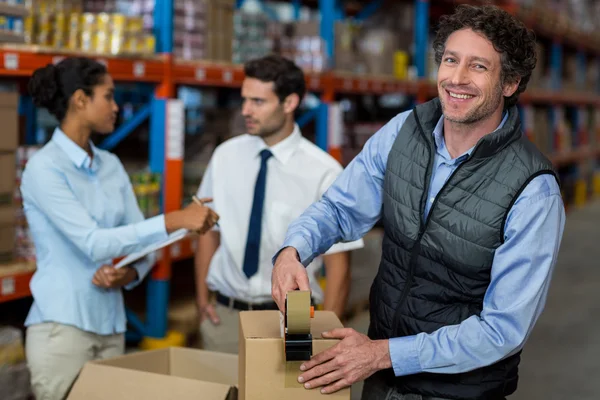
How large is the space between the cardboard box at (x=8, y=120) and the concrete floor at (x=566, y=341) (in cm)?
211

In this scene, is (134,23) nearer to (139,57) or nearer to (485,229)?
(139,57)

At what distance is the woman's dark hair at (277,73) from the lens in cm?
336

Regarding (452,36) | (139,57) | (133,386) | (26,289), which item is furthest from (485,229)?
(139,57)

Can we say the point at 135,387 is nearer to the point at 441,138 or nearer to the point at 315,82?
the point at 441,138

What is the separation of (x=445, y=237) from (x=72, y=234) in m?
1.31

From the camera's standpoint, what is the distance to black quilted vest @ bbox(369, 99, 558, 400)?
194 cm

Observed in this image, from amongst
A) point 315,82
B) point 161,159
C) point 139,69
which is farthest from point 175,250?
point 315,82

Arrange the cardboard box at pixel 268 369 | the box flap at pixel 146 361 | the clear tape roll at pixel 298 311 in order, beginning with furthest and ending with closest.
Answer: the box flap at pixel 146 361 → the cardboard box at pixel 268 369 → the clear tape roll at pixel 298 311

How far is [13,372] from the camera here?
8.84ft

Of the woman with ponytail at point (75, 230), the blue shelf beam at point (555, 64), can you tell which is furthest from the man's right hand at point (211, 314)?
the blue shelf beam at point (555, 64)

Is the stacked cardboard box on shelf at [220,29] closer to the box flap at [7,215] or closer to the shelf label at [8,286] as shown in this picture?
the box flap at [7,215]

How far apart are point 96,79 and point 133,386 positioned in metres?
1.21

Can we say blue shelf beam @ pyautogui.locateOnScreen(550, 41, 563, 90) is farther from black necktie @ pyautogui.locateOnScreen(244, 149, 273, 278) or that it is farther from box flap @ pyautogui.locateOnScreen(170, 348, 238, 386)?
box flap @ pyautogui.locateOnScreen(170, 348, 238, 386)

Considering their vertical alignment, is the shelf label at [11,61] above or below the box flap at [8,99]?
above
